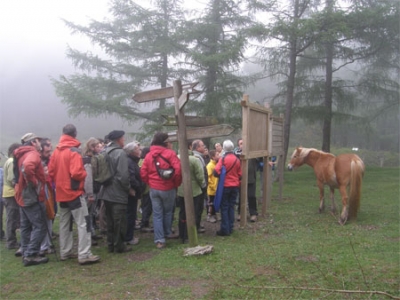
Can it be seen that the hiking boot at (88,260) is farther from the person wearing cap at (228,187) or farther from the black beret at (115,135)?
the person wearing cap at (228,187)

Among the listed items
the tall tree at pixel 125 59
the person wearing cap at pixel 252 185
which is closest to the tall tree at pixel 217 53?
the tall tree at pixel 125 59

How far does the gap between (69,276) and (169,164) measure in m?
2.18

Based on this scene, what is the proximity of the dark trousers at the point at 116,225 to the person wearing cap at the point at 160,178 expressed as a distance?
0.54 meters

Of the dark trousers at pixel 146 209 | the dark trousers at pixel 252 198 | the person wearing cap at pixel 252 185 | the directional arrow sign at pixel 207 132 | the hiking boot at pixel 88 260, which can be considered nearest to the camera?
the hiking boot at pixel 88 260

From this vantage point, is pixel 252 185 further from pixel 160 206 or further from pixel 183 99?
pixel 183 99

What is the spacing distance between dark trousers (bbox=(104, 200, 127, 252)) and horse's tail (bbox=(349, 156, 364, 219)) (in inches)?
178

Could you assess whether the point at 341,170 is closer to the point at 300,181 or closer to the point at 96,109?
the point at 300,181

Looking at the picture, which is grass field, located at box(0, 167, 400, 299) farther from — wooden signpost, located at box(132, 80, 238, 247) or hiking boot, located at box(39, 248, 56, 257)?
wooden signpost, located at box(132, 80, 238, 247)

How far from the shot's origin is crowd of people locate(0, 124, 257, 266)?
514 centimetres

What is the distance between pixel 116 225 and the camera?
18.3 feet

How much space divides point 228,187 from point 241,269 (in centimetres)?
203

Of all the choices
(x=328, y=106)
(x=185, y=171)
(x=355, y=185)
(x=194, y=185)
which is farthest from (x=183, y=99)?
(x=328, y=106)

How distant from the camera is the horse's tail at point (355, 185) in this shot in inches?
282

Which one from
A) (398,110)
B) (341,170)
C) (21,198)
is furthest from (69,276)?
(398,110)
